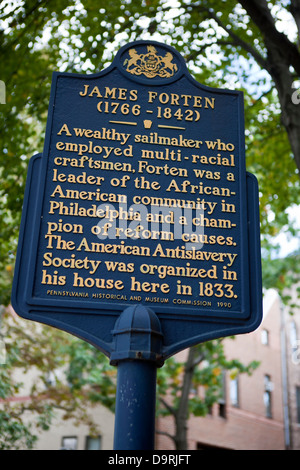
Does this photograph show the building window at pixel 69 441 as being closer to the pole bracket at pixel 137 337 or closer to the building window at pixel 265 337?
the building window at pixel 265 337

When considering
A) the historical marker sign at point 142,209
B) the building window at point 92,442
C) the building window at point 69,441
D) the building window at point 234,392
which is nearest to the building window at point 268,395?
the building window at point 234,392

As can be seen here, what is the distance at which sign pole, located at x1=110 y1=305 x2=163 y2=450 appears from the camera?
3.96 meters

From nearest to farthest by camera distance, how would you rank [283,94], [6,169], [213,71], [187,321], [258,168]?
1. [187,321]
2. [283,94]
3. [6,169]
4. [213,71]
5. [258,168]

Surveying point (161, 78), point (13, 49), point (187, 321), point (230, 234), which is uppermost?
point (13, 49)

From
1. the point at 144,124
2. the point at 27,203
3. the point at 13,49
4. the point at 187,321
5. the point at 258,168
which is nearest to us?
the point at 187,321

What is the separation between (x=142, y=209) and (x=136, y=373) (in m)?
1.35

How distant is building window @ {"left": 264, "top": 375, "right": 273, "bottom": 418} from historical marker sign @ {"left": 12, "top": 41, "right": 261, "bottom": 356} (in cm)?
2299

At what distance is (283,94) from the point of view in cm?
727

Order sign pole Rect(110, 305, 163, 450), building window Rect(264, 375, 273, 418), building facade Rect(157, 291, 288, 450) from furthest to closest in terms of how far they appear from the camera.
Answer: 1. building window Rect(264, 375, 273, 418)
2. building facade Rect(157, 291, 288, 450)
3. sign pole Rect(110, 305, 163, 450)

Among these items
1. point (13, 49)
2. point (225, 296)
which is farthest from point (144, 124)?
point (13, 49)

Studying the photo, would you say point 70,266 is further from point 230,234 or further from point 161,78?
point 161,78

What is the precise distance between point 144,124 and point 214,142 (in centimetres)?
66

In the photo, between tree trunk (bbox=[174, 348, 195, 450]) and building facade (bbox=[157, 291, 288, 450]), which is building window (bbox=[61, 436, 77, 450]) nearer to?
building facade (bbox=[157, 291, 288, 450])

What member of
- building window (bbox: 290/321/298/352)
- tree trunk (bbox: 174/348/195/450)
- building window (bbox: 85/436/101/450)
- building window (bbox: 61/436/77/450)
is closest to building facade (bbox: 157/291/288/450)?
building window (bbox: 290/321/298/352)
